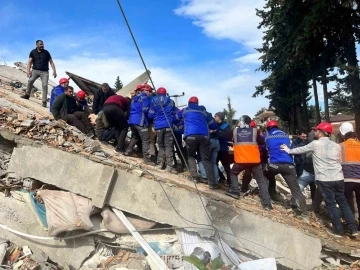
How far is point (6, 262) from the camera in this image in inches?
212

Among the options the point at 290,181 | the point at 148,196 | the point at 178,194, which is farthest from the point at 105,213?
the point at 290,181

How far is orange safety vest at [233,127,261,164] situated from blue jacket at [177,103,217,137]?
0.64 metres

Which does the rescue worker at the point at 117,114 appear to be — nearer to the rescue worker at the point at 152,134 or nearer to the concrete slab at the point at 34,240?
the rescue worker at the point at 152,134

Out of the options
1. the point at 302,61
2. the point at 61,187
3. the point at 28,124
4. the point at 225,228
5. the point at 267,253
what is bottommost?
the point at 267,253

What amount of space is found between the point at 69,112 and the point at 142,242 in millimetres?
3853

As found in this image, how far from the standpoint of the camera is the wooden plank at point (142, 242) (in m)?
5.13

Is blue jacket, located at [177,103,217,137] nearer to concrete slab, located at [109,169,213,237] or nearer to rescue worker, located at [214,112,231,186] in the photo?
rescue worker, located at [214,112,231,186]

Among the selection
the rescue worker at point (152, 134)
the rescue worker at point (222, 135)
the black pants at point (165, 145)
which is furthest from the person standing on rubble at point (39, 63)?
the rescue worker at point (222, 135)

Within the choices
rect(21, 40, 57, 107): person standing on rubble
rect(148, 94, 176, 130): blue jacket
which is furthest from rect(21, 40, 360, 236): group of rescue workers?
rect(21, 40, 57, 107): person standing on rubble

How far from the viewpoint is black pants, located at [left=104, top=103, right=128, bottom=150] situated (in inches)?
299

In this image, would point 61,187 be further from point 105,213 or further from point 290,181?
point 290,181

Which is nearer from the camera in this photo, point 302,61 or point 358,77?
point 358,77

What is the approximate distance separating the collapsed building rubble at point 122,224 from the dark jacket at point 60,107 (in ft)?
6.46

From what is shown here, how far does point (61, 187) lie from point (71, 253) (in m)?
1.02
